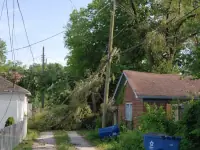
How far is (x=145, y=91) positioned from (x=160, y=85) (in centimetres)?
184

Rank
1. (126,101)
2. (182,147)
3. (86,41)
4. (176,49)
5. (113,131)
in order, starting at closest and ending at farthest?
(182,147), (113,131), (126,101), (176,49), (86,41)

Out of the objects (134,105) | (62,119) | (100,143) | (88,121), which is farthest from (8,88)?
(100,143)

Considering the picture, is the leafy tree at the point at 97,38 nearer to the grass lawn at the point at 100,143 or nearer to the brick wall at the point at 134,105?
the brick wall at the point at 134,105

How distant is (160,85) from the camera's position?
22.1 metres

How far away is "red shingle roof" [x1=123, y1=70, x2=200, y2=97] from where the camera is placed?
67.9 feet

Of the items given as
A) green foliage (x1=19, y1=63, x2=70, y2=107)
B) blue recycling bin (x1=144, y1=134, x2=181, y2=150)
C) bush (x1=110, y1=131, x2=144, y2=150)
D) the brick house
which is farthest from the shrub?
blue recycling bin (x1=144, y1=134, x2=181, y2=150)

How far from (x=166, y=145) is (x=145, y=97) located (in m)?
9.32

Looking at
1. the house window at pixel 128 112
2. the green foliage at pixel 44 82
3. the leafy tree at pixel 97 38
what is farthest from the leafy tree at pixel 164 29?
the green foliage at pixel 44 82

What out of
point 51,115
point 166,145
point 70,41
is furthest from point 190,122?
point 70,41

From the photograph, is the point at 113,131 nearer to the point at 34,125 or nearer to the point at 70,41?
the point at 34,125

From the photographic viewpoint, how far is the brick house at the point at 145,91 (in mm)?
20422

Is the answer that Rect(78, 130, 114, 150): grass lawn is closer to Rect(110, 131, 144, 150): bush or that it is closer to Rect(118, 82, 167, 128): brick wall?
Rect(110, 131, 144, 150): bush

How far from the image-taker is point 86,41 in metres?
37.2

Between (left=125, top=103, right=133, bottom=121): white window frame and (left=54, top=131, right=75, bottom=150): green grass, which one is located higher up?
(left=125, top=103, right=133, bottom=121): white window frame
